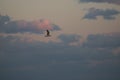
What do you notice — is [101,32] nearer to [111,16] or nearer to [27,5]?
[111,16]

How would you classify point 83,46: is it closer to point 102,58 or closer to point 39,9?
point 102,58

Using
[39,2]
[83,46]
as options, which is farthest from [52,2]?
[83,46]

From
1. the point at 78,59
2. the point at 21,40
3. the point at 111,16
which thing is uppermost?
the point at 111,16

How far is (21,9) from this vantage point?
12.3 feet

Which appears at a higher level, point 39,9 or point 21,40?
point 39,9

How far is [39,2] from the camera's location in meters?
3.74

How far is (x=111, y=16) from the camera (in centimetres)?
375

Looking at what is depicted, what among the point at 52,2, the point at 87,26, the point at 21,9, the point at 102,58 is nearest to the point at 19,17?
the point at 21,9

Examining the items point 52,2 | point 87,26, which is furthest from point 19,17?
point 87,26

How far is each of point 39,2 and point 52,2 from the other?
17cm

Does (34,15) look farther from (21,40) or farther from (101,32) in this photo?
(101,32)

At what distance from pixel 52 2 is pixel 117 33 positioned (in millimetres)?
934

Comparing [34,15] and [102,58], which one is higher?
[34,15]

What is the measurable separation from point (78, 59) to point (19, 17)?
36.5 inches
